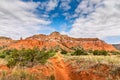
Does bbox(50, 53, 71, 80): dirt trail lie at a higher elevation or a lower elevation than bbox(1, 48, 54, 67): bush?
lower

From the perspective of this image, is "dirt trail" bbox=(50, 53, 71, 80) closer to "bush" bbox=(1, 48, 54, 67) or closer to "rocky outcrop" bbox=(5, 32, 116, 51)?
"bush" bbox=(1, 48, 54, 67)

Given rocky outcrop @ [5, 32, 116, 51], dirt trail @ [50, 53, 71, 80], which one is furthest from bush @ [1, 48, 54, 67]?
rocky outcrop @ [5, 32, 116, 51]

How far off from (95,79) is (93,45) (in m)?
99.5

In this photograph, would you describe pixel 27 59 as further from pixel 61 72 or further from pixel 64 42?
pixel 64 42

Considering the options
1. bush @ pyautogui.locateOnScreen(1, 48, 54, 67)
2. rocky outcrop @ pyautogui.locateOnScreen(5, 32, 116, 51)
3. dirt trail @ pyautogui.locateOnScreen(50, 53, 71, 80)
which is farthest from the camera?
rocky outcrop @ pyautogui.locateOnScreen(5, 32, 116, 51)

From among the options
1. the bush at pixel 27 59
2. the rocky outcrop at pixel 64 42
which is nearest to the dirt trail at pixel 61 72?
the bush at pixel 27 59

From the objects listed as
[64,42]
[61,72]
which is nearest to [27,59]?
[61,72]

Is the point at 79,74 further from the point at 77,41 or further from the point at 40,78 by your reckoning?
the point at 77,41

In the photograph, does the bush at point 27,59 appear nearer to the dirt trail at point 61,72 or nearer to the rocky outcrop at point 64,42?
the dirt trail at point 61,72

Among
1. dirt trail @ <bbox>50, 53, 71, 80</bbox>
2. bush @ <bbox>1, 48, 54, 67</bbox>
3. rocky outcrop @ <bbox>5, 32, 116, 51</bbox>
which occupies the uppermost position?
rocky outcrop @ <bbox>5, 32, 116, 51</bbox>

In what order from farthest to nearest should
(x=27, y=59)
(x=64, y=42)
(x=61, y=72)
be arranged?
1. (x=64, y=42)
2. (x=27, y=59)
3. (x=61, y=72)

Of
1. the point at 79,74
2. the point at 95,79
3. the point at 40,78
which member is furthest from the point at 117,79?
the point at 40,78

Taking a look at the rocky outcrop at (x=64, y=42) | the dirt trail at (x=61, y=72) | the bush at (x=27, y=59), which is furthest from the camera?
the rocky outcrop at (x=64, y=42)

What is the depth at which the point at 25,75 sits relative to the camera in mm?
11938
